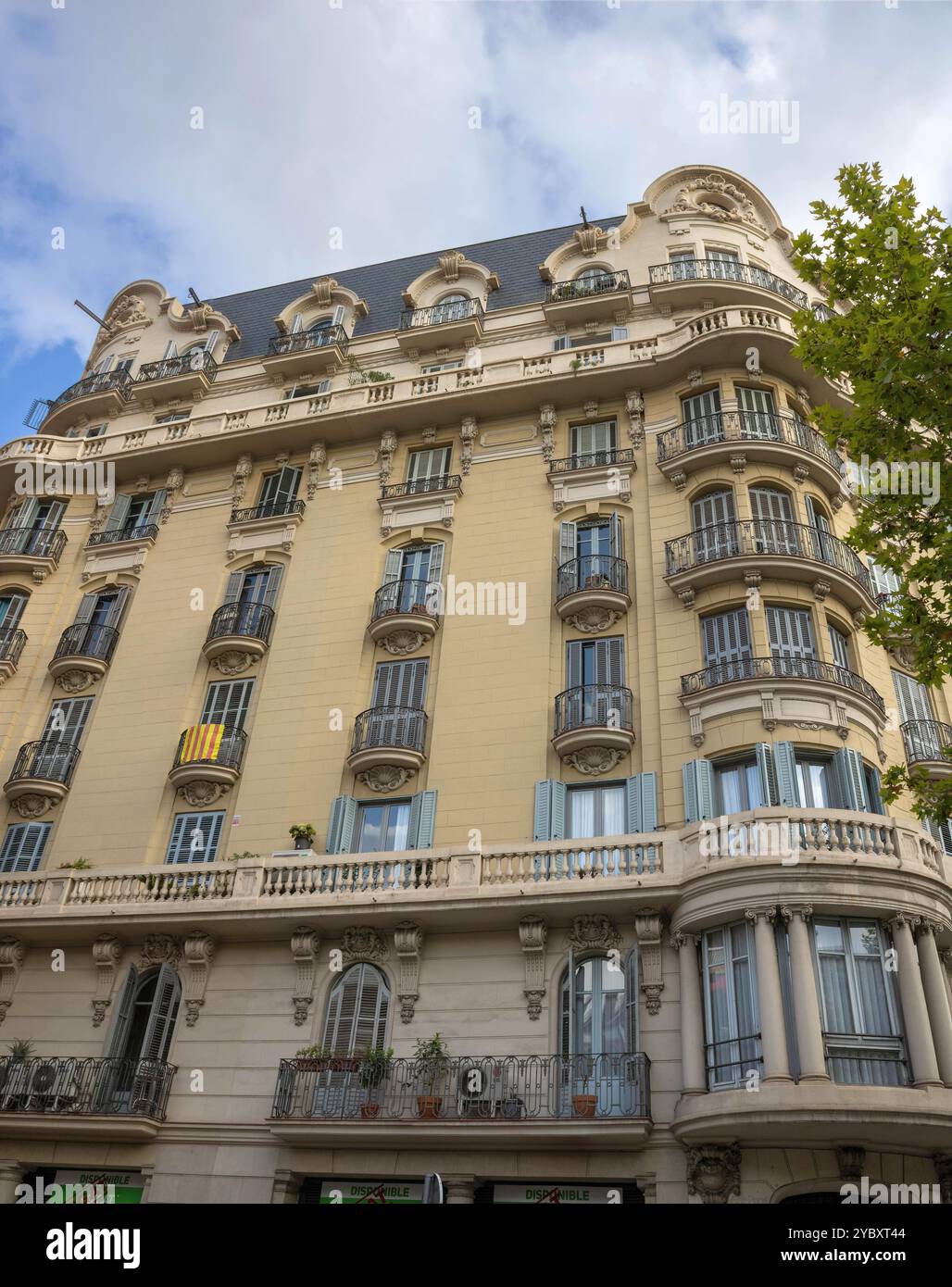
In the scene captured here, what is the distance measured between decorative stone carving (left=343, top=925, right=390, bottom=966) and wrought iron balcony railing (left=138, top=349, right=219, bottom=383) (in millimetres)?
21439

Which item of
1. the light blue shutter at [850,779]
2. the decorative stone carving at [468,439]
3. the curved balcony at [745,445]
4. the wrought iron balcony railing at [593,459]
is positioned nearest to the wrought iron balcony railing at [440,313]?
the decorative stone carving at [468,439]

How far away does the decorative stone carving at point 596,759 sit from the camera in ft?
67.1

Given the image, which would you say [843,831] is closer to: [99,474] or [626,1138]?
A: [626,1138]

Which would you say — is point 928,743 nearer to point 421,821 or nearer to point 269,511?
point 421,821

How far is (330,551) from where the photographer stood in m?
26.4

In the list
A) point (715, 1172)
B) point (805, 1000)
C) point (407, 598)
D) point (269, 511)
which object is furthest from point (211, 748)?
point (805, 1000)

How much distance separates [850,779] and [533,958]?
6875mm

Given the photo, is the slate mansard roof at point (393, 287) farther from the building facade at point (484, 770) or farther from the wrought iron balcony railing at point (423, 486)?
the wrought iron balcony railing at point (423, 486)

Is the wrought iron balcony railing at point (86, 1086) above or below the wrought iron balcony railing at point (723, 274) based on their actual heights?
below

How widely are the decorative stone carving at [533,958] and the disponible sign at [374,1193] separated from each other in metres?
3.46

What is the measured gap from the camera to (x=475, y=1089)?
54.5 ft

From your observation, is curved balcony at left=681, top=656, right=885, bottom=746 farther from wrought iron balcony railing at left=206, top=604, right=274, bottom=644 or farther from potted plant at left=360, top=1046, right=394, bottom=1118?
wrought iron balcony railing at left=206, top=604, right=274, bottom=644
